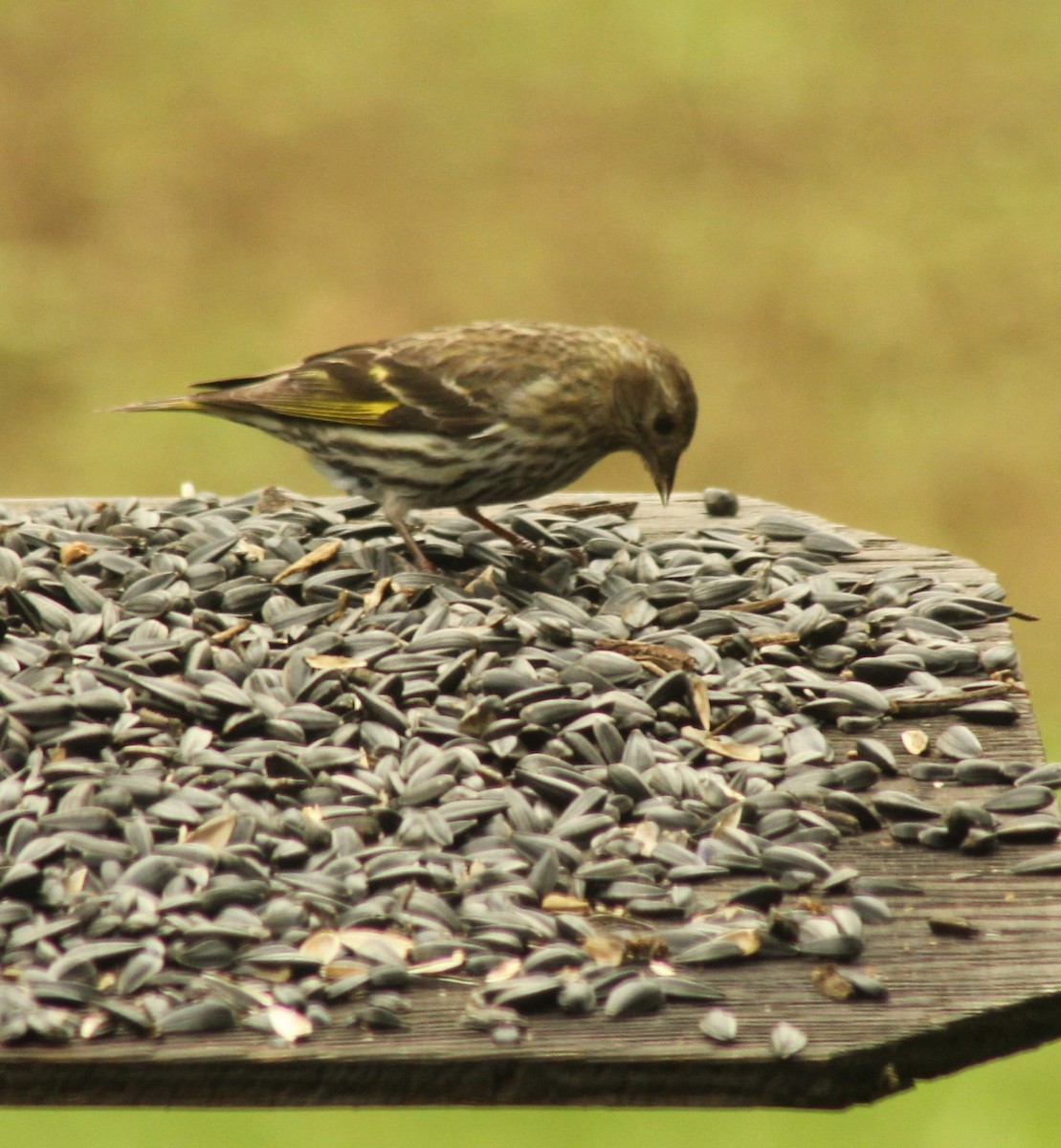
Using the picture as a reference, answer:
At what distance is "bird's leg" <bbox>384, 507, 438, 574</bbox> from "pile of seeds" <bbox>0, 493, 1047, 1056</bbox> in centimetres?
4

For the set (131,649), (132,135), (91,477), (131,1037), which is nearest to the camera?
(131,1037)

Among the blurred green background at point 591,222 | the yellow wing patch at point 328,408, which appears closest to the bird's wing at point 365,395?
the yellow wing patch at point 328,408

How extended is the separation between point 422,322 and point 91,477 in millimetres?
2002

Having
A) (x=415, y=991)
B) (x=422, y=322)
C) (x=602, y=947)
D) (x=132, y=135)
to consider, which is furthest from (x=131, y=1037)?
(x=132, y=135)

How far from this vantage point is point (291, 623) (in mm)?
4438

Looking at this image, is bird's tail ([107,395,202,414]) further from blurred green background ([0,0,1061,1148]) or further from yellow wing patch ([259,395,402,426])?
blurred green background ([0,0,1061,1148])

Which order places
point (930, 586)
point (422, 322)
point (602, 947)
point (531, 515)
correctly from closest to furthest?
point (602, 947)
point (930, 586)
point (531, 515)
point (422, 322)

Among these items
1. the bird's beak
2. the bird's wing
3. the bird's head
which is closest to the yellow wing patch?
the bird's wing

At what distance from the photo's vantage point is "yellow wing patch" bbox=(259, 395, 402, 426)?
5.24 metres

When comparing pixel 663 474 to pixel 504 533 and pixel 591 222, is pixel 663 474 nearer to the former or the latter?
pixel 504 533

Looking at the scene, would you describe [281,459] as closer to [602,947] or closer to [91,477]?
[91,477]

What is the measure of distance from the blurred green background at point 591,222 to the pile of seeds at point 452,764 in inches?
166

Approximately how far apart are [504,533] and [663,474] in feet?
1.53

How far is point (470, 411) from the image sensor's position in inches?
205
